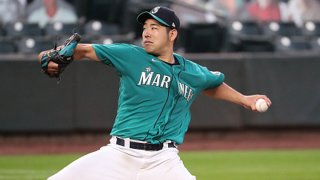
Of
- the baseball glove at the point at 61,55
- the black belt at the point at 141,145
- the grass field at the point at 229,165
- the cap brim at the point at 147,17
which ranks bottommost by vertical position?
the grass field at the point at 229,165

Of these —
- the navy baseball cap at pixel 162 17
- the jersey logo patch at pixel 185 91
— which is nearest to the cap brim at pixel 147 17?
the navy baseball cap at pixel 162 17

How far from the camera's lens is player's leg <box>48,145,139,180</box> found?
4992 mm

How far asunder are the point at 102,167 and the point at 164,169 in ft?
1.44

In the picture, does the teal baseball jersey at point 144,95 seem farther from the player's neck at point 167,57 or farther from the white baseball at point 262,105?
the white baseball at point 262,105

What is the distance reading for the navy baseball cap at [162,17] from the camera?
212 inches

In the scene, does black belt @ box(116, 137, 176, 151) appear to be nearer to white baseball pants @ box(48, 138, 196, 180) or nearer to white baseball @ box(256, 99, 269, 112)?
white baseball pants @ box(48, 138, 196, 180)

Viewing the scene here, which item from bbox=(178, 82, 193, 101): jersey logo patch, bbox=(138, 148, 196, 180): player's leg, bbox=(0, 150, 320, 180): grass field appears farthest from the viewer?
bbox=(0, 150, 320, 180): grass field

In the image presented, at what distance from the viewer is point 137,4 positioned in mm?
15906

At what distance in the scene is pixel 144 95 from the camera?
17.5 ft

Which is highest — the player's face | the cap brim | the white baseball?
the cap brim

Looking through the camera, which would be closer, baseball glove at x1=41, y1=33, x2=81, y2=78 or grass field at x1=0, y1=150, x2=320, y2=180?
baseball glove at x1=41, y1=33, x2=81, y2=78

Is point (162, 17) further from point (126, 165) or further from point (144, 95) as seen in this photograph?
point (126, 165)

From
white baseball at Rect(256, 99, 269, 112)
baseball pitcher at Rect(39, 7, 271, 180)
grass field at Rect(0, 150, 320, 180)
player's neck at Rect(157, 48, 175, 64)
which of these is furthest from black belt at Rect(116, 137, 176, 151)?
grass field at Rect(0, 150, 320, 180)

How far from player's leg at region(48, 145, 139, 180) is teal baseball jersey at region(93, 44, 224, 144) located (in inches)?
6.5
